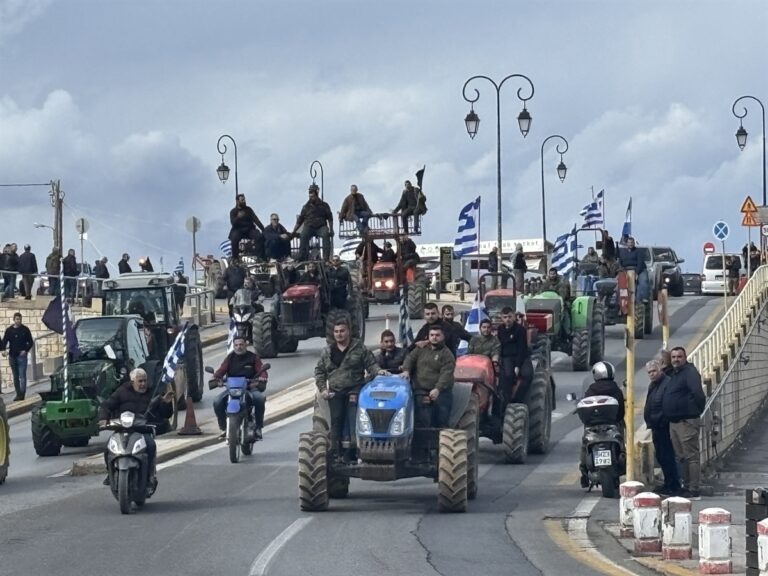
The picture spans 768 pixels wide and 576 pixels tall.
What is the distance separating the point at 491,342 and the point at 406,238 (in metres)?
23.1

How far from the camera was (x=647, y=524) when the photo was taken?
50.0ft

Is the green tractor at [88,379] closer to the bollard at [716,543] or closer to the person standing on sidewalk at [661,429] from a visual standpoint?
A: the person standing on sidewalk at [661,429]

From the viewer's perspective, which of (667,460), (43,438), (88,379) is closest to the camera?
(667,460)

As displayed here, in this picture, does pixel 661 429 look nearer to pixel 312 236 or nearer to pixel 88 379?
pixel 88 379

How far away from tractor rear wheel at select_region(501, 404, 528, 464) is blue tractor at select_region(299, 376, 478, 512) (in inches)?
159

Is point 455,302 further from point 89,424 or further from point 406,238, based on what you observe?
point 89,424

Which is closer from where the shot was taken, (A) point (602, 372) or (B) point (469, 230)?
(A) point (602, 372)

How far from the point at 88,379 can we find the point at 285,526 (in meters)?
10.8

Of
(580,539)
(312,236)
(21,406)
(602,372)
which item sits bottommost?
(580,539)

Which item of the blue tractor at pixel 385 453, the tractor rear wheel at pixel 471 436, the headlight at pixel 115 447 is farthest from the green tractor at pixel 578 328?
the headlight at pixel 115 447

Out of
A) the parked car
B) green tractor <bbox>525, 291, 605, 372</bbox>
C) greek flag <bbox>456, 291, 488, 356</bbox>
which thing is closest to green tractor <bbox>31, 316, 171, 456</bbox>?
greek flag <bbox>456, 291, 488, 356</bbox>

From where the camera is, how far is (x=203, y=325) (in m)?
49.8

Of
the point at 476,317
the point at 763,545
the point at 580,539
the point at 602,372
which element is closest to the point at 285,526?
the point at 580,539

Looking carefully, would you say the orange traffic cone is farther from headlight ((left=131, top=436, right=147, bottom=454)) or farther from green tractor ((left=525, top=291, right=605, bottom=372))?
green tractor ((left=525, top=291, right=605, bottom=372))
